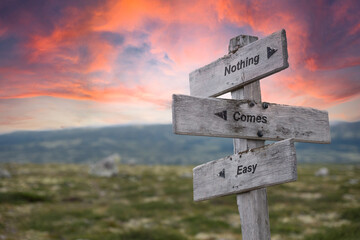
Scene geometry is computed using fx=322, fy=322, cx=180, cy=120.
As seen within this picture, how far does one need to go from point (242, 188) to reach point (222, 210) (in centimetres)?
1587

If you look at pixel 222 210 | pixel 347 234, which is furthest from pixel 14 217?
pixel 347 234

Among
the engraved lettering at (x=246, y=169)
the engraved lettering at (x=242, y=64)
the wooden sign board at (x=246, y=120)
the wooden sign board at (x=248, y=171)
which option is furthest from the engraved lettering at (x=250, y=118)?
the engraved lettering at (x=242, y=64)

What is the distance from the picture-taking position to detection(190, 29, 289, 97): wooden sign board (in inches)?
148

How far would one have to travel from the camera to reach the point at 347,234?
9102 mm

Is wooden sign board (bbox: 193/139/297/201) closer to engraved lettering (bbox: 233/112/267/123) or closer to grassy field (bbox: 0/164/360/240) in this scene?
engraved lettering (bbox: 233/112/267/123)

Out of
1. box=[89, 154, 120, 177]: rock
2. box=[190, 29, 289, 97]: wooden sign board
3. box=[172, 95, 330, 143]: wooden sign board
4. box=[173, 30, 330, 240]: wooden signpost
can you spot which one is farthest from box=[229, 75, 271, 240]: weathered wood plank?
box=[89, 154, 120, 177]: rock

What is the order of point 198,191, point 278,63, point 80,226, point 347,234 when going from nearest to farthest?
point 278,63 < point 198,191 < point 347,234 < point 80,226

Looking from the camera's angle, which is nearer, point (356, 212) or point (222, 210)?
point (356, 212)

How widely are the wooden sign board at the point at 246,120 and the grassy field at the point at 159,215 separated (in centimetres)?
604

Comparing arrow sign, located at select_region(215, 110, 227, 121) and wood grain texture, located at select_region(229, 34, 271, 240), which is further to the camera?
wood grain texture, located at select_region(229, 34, 271, 240)

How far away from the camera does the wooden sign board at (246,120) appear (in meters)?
3.49

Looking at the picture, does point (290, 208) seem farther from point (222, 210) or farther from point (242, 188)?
point (242, 188)


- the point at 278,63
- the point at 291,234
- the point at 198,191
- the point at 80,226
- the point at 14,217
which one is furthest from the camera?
the point at 14,217

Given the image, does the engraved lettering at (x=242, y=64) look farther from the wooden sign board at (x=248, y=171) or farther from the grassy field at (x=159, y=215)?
the grassy field at (x=159, y=215)
